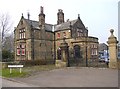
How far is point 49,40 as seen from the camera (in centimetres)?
5334

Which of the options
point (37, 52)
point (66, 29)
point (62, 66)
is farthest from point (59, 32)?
point (62, 66)

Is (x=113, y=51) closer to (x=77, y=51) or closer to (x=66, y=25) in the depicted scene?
(x=77, y=51)

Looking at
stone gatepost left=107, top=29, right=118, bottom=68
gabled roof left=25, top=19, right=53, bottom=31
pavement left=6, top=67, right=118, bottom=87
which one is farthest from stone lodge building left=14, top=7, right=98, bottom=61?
pavement left=6, top=67, right=118, bottom=87

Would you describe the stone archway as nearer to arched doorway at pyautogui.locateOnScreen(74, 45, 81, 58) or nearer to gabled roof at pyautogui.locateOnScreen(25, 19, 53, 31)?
arched doorway at pyautogui.locateOnScreen(74, 45, 81, 58)

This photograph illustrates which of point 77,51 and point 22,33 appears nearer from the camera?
point 77,51

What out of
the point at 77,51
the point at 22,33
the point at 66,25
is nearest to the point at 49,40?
the point at 66,25

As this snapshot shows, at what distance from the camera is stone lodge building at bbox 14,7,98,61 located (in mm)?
47425

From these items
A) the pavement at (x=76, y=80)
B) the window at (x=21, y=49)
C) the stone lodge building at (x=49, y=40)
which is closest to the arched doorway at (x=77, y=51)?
the stone lodge building at (x=49, y=40)

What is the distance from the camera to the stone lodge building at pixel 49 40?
47425 mm

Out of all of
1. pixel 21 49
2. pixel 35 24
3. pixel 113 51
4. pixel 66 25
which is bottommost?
pixel 113 51

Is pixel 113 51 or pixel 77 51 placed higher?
pixel 77 51

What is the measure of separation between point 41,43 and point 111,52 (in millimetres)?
27731

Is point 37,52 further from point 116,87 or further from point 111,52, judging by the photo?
point 116,87

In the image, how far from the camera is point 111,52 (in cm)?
2522
